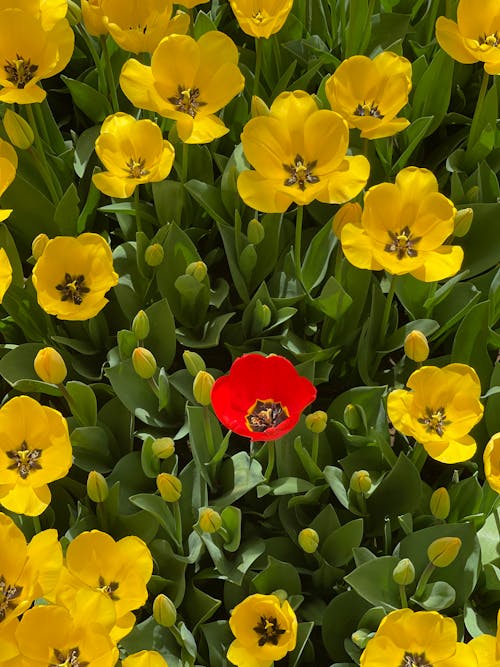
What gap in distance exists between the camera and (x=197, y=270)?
5.58 ft

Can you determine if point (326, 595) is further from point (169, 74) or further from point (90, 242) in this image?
point (169, 74)

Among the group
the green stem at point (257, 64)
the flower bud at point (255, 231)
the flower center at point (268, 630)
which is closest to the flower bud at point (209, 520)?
the flower center at point (268, 630)

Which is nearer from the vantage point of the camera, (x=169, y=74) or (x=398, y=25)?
(x=169, y=74)

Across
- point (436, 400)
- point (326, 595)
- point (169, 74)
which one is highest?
point (169, 74)

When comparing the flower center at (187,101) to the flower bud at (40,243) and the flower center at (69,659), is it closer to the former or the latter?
the flower bud at (40,243)

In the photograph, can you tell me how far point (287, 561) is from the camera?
1624 millimetres

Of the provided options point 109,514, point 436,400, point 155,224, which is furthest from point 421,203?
point 109,514

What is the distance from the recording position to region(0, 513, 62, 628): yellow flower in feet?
4.19

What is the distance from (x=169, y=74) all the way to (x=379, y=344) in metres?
0.66

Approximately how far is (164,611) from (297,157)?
81 cm

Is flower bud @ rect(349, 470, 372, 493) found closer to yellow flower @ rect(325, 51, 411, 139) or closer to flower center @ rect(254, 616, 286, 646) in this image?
flower center @ rect(254, 616, 286, 646)

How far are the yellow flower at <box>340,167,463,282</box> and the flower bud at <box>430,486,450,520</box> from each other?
1.15ft

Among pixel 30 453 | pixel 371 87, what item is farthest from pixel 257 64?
pixel 30 453

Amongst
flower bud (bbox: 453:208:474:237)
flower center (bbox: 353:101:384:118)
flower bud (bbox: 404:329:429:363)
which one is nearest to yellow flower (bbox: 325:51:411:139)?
flower center (bbox: 353:101:384:118)
